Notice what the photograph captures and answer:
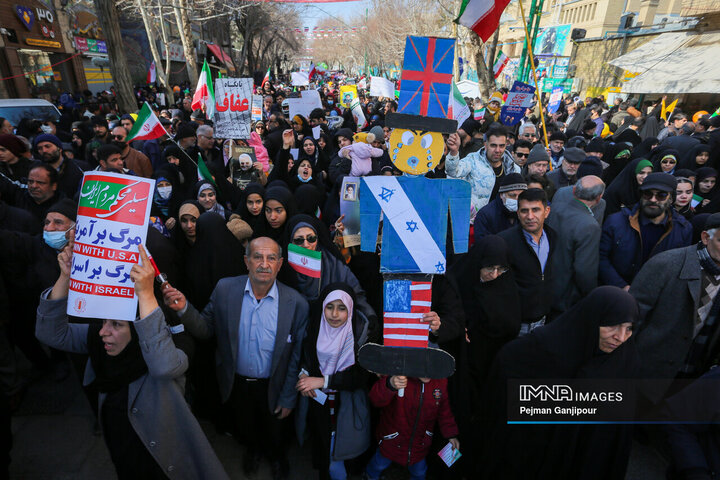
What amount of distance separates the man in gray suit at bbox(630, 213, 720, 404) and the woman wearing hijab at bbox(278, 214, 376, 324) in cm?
222

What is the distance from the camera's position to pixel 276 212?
361cm

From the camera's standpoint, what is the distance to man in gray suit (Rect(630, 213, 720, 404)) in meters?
2.63

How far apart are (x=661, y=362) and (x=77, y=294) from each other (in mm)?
3938

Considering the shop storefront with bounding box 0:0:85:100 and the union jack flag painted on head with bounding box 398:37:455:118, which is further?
the shop storefront with bounding box 0:0:85:100

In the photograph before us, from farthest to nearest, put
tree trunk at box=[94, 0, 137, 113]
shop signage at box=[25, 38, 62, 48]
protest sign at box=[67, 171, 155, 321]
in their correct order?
shop signage at box=[25, 38, 62, 48], tree trunk at box=[94, 0, 137, 113], protest sign at box=[67, 171, 155, 321]

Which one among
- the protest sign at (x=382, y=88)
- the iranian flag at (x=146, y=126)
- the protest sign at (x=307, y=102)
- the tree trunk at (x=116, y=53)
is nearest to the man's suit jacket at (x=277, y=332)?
the iranian flag at (x=146, y=126)

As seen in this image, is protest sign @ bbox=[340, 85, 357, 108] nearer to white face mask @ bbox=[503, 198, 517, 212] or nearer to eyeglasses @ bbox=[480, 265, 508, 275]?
white face mask @ bbox=[503, 198, 517, 212]

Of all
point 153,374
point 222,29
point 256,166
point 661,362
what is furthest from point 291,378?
point 222,29

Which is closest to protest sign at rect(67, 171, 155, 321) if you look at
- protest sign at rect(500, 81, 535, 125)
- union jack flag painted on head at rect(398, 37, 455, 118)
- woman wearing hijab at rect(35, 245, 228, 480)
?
woman wearing hijab at rect(35, 245, 228, 480)

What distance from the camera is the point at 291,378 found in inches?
105

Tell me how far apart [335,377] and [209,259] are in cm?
158

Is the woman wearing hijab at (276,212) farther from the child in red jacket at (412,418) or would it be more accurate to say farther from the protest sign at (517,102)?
the protest sign at (517,102)

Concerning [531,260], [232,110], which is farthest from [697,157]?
[232,110]

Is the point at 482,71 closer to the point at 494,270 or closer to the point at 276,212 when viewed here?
A: the point at 276,212
